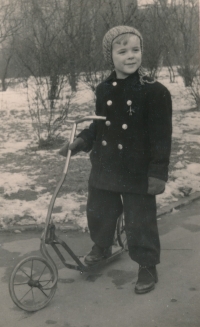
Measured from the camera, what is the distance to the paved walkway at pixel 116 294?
6.90ft

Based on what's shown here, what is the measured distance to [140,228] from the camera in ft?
7.93

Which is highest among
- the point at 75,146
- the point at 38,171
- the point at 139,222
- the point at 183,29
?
the point at 183,29

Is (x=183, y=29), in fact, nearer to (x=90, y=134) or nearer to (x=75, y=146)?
(x=90, y=134)

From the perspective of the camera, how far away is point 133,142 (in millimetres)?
2363

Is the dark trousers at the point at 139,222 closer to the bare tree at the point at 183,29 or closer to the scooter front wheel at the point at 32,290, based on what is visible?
the scooter front wheel at the point at 32,290

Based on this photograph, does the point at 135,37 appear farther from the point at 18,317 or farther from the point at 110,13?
the point at 110,13

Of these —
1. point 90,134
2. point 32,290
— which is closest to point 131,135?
point 90,134

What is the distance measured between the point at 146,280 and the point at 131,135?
32.6 inches

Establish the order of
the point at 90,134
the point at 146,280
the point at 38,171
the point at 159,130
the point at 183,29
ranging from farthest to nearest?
the point at 183,29, the point at 38,171, the point at 90,134, the point at 146,280, the point at 159,130

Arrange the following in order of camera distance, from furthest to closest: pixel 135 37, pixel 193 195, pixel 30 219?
pixel 193 195
pixel 30 219
pixel 135 37

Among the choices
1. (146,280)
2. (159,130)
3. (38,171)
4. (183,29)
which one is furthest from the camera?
(183,29)

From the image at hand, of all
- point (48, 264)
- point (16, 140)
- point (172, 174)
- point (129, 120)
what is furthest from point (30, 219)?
point (16, 140)

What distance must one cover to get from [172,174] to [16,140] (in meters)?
2.85

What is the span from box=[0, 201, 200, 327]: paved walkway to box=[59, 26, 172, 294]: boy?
0.45 ft
